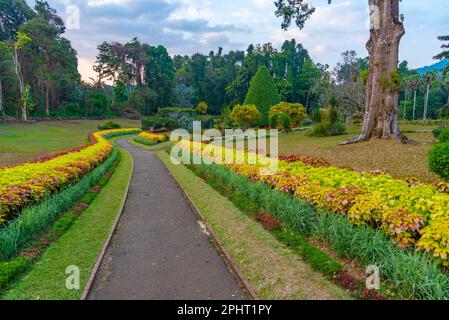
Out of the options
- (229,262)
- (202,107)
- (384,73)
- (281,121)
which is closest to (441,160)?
(229,262)

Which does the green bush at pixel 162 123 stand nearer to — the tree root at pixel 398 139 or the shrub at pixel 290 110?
the shrub at pixel 290 110

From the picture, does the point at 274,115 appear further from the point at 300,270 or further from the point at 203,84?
the point at 203,84

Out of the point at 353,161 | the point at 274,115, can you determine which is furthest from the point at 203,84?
the point at 353,161

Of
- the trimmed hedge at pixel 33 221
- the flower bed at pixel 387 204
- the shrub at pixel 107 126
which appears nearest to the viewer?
the flower bed at pixel 387 204

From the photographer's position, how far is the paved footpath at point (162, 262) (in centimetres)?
439

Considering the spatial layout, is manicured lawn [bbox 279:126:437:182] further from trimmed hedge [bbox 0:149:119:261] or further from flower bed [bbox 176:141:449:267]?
trimmed hedge [bbox 0:149:119:261]

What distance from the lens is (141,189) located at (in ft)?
38.5

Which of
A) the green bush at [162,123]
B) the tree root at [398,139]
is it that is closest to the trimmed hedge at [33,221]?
the tree root at [398,139]

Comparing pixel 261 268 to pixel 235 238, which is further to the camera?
pixel 235 238

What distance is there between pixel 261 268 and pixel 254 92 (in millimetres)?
43846

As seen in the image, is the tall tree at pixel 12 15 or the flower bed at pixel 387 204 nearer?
the flower bed at pixel 387 204

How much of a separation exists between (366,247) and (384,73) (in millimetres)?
14961

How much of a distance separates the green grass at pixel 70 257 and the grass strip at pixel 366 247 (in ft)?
12.8

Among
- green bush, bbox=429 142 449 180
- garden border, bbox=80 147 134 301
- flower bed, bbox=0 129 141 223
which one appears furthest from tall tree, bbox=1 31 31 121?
green bush, bbox=429 142 449 180
